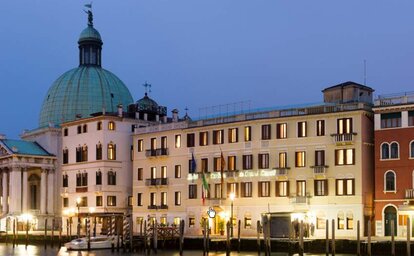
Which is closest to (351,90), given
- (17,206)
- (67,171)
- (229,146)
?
(229,146)

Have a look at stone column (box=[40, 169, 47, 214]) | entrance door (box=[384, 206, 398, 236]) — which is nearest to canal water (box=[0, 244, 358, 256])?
entrance door (box=[384, 206, 398, 236])

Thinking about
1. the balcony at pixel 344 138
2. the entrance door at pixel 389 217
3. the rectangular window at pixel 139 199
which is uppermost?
the balcony at pixel 344 138

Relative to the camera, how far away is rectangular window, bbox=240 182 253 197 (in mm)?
74688

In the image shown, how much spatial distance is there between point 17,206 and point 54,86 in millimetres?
19887

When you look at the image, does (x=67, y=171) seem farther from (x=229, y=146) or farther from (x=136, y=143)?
(x=229, y=146)

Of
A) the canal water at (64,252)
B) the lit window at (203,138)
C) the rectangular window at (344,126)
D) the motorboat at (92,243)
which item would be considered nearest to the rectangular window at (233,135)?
the lit window at (203,138)

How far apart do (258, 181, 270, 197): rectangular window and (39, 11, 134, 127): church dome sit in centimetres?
3833

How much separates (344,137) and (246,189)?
11787mm

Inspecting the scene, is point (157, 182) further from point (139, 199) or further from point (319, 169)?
point (319, 169)

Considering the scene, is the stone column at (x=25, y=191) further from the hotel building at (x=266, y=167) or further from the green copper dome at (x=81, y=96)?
the hotel building at (x=266, y=167)

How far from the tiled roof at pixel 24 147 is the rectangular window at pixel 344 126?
4491cm

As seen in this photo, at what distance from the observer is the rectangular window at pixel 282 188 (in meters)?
71.8

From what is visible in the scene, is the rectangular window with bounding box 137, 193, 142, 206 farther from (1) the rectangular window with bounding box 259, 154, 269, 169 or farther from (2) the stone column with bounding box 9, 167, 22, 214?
(2) the stone column with bounding box 9, 167, 22, 214

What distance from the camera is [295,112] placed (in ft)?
236
